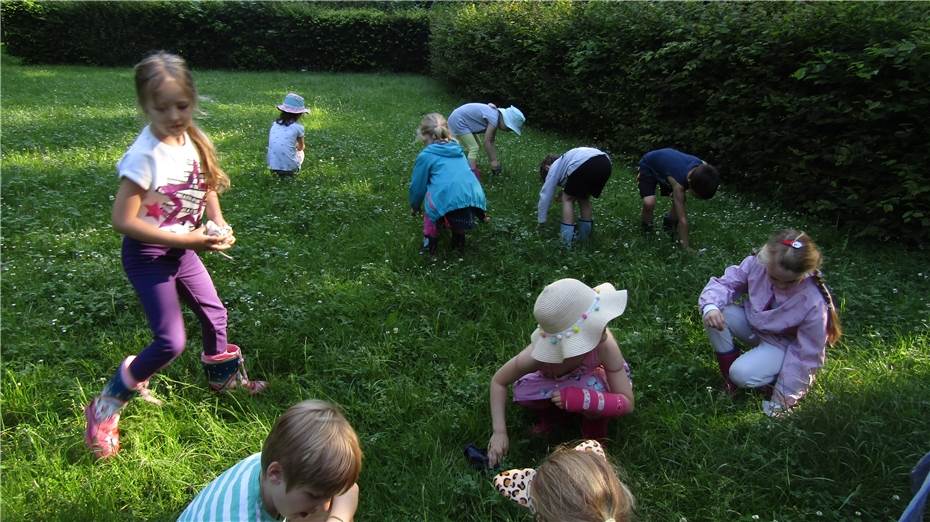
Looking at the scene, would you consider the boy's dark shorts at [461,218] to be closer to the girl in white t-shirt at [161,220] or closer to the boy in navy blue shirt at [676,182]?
the boy in navy blue shirt at [676,182]

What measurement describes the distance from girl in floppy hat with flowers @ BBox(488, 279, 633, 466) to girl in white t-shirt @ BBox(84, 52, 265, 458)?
1555mm

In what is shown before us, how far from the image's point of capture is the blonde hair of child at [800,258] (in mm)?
3127

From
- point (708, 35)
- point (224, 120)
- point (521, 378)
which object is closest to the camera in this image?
point (521, 378)

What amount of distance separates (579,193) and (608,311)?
282 cm

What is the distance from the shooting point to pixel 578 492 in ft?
5.70

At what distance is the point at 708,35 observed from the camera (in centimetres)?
760

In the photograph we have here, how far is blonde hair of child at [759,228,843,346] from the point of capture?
3.13m

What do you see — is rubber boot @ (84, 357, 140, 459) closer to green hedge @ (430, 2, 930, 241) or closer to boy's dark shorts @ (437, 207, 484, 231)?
boy's dark shorts @ (437, 207, 484, 231)

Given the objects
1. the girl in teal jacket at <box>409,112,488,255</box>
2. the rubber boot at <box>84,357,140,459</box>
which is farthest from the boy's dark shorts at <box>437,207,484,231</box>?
the rubber boot at <box>84,357,140,459</box>

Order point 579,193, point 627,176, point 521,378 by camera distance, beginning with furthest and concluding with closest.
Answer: point 627,176
point 579,193
point 521,378

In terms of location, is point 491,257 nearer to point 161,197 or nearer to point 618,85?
point 161,197

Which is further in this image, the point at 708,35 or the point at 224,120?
the point at 224,120

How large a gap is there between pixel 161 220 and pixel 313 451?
1.53 m

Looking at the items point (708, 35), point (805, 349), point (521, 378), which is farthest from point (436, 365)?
point (708, 35)
